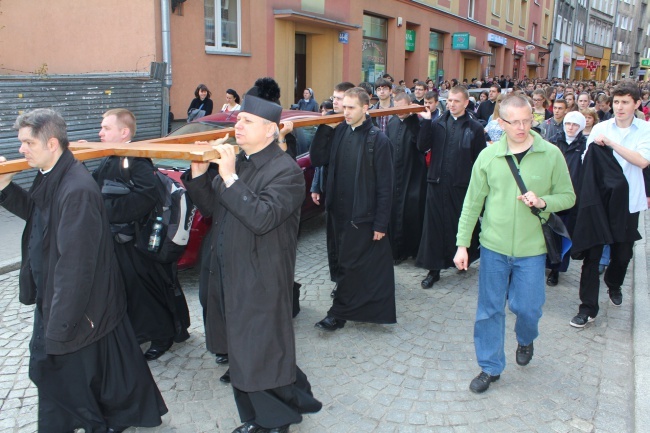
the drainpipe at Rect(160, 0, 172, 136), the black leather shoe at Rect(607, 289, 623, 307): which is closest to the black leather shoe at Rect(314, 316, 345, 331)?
the black leather shoe at Rect(607, 289, 623, 307)

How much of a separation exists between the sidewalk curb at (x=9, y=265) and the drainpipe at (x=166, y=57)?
5.14 meters

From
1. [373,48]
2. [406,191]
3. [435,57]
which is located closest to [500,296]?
[406,191]

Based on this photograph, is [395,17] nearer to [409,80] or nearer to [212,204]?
[409,80]

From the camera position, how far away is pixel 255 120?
288 cm

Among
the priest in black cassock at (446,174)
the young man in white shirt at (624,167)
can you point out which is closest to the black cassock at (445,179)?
the priest in black cassock at (446,174)

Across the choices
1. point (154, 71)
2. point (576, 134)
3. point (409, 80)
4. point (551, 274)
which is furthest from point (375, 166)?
point (409, 80)

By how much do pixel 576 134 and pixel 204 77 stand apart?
29.2 ft

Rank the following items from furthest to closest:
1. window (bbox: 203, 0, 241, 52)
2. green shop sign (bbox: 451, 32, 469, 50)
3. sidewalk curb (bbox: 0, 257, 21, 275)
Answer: green shop sign (bbox: 451, 32, 469, 50) → window (bbox: 203, 0, 241, 52) → sidewalk curb (bbox: 0, 257, 21, 275)

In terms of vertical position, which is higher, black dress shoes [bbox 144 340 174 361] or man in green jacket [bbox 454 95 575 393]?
man in green jacket [bbox 454 95 575 393]

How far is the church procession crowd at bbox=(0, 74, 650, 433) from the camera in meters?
2.78

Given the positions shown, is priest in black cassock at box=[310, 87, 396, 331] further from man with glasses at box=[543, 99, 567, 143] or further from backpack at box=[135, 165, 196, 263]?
man with glasses at box=[543, 99, 567, 143]

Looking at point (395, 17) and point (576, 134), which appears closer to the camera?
point (576, 134)

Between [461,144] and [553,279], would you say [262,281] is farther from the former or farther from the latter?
[553,279]

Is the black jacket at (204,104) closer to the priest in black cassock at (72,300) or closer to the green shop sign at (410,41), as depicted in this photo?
the priest in black cassock at (72,300)
